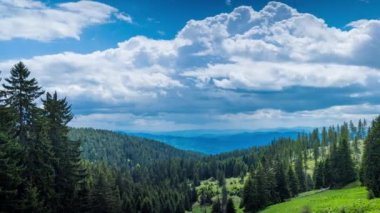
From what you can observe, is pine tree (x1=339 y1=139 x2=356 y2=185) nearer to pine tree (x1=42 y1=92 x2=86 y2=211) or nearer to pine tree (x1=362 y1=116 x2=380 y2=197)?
pine tree (x1=362 y1=116 x2=380 y2=197)

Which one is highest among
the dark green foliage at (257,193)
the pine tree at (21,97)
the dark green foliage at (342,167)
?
the pine tree at (21,97)

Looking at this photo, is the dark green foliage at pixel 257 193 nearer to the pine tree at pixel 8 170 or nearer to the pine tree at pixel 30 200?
the pine tree at pixel 30 200

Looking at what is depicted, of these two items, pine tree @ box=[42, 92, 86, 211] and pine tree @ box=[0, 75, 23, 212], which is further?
pine tree @ box=[42, 92, 86, 211]

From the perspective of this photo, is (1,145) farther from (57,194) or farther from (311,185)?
(311,185)

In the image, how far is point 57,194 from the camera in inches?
2232

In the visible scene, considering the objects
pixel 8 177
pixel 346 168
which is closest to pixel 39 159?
pixel 8 177

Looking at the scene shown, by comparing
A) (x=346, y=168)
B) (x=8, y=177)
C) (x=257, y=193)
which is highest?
(x=8, y=177)

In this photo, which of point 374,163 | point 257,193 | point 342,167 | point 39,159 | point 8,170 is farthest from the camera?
point 342,167

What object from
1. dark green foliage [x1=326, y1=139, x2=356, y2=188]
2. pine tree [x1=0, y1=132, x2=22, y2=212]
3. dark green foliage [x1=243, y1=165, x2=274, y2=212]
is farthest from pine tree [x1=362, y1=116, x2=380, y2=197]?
pine tree [x1=0, y1=132, x2=22, y2=212]

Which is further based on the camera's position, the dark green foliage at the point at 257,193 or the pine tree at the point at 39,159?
the dark green foliage at the point at 257,193

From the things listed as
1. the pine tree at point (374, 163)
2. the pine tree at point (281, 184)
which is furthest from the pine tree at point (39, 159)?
the pine tree at point (281, 184)

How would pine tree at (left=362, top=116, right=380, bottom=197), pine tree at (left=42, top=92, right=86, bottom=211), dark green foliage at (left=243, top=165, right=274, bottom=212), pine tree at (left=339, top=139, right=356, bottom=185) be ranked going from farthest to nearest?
pine tree at (left=339, top=139, right=356, bottom=185), dark green foliage at (left=243, top=165, right=274, bottom=212), pine tree at (left=362, top=116, right=380, bottom=197), pine tree at (left=42, top=92, right=86, bottom=211)

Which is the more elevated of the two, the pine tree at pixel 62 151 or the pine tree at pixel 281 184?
the pine tree at pixel 62 151

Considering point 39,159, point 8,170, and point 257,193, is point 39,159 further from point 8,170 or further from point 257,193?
point 257,193
